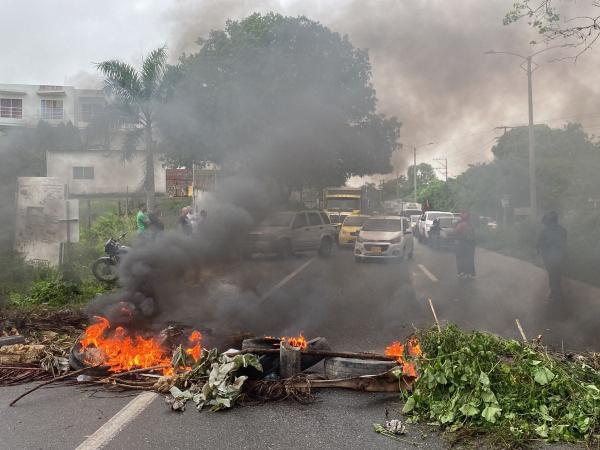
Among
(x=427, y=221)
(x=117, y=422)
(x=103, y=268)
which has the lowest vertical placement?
(x=117, y=422)

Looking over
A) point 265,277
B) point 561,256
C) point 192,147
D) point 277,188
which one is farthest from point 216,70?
point 561,256

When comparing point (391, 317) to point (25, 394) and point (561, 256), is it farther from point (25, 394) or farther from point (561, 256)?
point (25, 394)

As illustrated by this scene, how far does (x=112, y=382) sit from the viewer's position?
16.2 feet

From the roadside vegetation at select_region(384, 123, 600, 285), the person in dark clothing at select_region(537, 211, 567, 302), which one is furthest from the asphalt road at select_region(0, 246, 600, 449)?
the roadside vegetation at select_region(384, 123, 600, 285)

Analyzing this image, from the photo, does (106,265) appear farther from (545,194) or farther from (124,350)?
(545,194)

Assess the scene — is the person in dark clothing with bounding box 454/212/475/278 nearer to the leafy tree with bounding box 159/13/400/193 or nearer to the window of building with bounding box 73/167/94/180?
the leafy tree with bounding box 159/13/400/193

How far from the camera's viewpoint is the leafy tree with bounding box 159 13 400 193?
13.0 metres

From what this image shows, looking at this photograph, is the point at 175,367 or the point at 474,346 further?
the point at 175,367

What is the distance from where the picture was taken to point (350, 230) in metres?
22.3

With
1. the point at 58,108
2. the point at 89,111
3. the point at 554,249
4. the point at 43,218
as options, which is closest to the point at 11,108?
the point at 58,108

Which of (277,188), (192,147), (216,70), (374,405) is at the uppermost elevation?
(216,70)

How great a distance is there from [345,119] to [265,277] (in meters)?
5.29

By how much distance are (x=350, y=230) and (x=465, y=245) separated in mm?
9748

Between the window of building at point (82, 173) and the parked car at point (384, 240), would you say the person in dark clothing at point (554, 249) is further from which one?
the window of building at point (82, 173)
